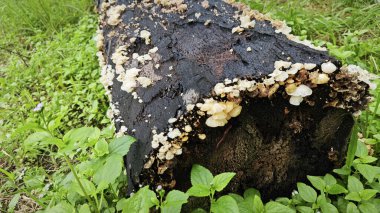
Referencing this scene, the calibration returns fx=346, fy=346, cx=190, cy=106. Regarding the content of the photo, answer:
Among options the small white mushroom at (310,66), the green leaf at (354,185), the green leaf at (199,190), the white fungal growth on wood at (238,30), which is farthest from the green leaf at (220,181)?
the white fungal growth on wood at (238,30)

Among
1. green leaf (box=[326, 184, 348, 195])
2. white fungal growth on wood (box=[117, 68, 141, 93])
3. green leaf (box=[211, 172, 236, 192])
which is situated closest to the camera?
green leaf (box=[211, 172, 236, 192])

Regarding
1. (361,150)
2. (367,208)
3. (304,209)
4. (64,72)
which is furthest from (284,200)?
(64,72)

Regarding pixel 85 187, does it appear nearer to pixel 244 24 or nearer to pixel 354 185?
pixel 244 24

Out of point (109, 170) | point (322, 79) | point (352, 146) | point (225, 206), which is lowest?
point (352, 146)

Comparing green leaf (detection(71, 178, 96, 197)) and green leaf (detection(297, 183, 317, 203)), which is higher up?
green leaf (detection(71, 178, 96, 197))

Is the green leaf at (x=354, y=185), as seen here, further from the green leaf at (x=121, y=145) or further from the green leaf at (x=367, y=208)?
the green leaf at (x=121, y=145)

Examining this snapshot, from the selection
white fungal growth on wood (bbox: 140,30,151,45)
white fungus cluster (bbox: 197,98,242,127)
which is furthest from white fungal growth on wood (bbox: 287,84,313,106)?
white fungal growth on wood (bbox: 140,30,151,45)

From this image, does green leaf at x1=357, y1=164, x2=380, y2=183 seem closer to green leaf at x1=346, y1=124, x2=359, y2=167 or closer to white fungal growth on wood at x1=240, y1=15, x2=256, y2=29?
green leaf at x1=346, y1=124, x2=359, y2=167

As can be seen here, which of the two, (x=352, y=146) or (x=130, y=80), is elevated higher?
(x=130, y=80)
